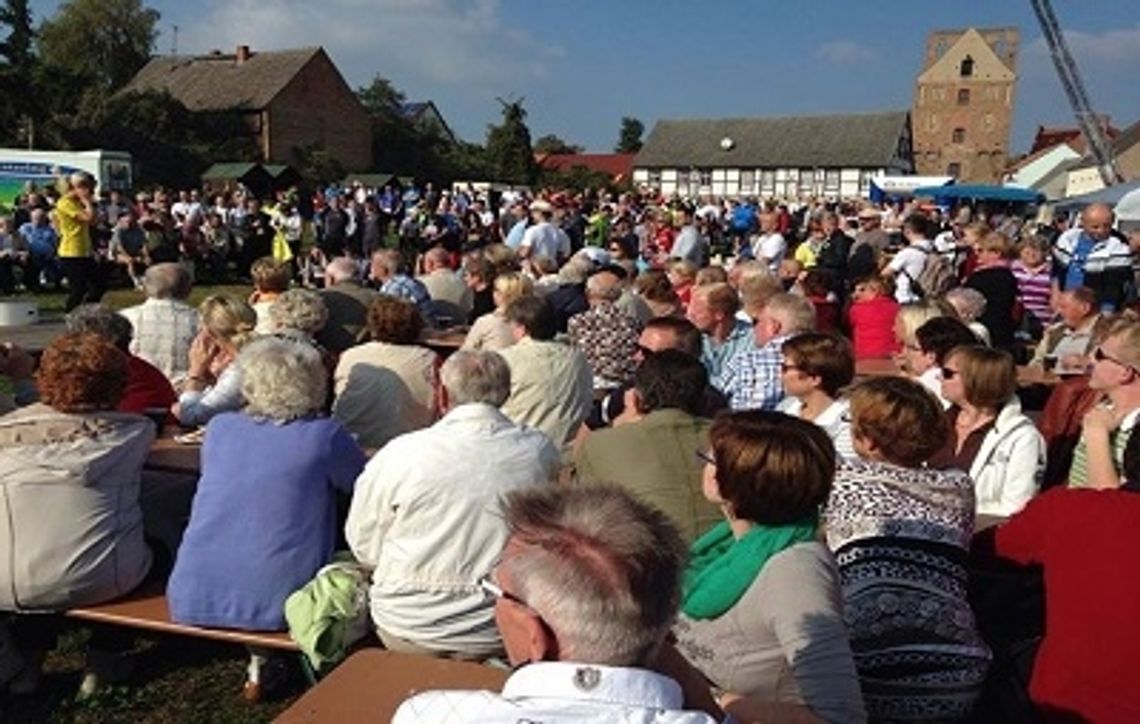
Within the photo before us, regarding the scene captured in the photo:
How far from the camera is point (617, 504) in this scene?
1639 mm

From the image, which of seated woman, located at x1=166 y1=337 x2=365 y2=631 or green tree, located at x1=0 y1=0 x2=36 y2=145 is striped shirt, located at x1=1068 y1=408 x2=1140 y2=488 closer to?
seated woman, located at x1=166 y1=337 x2=365 y2=631

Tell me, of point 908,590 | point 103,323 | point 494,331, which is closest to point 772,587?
point 908,590

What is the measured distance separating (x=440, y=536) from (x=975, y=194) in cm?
3793

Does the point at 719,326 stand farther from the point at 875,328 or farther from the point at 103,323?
the point at 103,323

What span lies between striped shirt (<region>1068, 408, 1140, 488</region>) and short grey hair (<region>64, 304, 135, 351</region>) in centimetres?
437

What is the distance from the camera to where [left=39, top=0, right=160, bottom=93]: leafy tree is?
209 feet

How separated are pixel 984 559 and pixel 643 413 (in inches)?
50.8

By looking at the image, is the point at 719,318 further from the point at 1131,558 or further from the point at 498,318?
the point at 1131,558

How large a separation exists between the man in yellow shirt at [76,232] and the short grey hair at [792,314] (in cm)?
956

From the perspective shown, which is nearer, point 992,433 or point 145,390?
point 992,433

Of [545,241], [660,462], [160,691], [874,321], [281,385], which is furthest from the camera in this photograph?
[545,241]

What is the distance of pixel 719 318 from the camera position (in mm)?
6621

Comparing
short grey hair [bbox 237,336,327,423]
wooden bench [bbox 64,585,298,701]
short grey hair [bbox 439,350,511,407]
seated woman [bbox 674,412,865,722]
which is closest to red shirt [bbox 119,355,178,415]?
wooden bench [bbox 64,585,298,701]

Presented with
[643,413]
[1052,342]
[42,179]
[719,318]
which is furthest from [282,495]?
[42,179]
